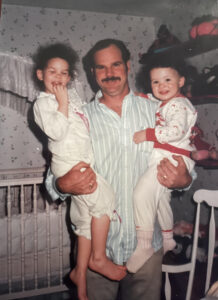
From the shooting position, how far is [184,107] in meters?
1.02

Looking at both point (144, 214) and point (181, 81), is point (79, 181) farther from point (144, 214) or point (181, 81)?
point (181, 81)

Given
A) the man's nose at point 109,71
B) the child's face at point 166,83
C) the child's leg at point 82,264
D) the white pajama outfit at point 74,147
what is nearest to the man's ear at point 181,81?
the child's face at point 166,83

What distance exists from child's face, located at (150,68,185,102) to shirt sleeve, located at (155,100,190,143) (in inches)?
1.4

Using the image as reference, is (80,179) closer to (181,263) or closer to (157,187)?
(157,187)

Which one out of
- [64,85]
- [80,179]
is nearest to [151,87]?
[64,85]

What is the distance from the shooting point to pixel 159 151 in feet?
3.43

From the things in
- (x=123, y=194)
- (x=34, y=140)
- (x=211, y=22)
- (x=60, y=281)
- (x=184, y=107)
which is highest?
(x=211, y=22)

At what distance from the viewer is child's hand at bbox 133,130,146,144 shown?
104cm

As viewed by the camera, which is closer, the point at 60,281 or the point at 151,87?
the point at 151,87

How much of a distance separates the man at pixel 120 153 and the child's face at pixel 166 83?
58mm

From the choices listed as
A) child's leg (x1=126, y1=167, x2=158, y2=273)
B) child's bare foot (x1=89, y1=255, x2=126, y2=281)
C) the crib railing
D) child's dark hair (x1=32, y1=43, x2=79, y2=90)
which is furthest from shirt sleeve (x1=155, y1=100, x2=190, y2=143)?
the crib railing

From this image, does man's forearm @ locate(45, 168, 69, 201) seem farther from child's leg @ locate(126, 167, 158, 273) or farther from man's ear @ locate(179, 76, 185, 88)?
man's ear @ locate(179, 76, 185, 88)

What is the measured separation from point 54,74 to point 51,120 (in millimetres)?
154

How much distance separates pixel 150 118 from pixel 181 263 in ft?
2.00
